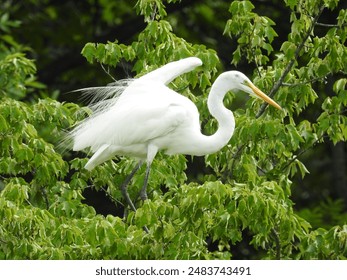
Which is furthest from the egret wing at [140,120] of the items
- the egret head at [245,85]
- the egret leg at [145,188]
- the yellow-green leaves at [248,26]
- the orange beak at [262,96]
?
the yellow-green leaves at [248,26]

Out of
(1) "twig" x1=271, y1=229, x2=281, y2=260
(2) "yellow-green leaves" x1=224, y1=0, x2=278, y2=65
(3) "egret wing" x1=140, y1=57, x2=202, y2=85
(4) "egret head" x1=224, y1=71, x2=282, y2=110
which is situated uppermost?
(2) "yellow-green leaves" x1=224, y1=0, x2=278, y2=65

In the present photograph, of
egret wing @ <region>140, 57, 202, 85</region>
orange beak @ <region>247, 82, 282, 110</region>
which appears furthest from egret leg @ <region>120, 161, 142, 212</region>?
orange beak @ <region>247, 82, 282, 110</region>

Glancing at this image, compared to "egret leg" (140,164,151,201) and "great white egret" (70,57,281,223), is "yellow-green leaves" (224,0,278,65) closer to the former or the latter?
"great white egret" (70,57,281,223)

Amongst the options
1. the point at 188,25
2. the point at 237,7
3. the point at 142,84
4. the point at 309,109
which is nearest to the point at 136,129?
the point at 142,84

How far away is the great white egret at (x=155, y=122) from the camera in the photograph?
25.0 feet

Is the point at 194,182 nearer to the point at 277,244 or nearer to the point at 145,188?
the point at 145,188

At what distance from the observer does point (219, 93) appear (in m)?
7.60

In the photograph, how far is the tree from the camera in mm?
6738

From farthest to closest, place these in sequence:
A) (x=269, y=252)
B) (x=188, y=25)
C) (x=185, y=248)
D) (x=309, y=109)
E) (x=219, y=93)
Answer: (x=188, y=25), (x=309, y=109), (x=269, y=252), (x=219, y=93), (x=185, y=248)

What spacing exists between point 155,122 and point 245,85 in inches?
23.3

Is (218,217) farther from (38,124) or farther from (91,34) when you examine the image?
(91,34)

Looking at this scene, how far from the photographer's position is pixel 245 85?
7594 mm

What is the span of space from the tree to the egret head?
130mm

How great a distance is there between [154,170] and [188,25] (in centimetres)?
712
